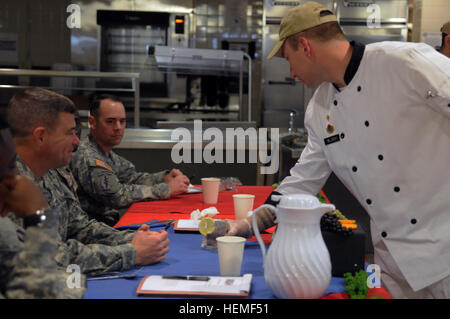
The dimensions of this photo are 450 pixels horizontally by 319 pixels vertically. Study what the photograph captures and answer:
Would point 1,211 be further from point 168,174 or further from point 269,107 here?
point 269,107

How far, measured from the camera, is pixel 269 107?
25.2 ft

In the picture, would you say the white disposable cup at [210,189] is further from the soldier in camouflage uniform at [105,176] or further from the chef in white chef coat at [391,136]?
the chef in white chef coat at [391,136]

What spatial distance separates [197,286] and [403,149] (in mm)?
929

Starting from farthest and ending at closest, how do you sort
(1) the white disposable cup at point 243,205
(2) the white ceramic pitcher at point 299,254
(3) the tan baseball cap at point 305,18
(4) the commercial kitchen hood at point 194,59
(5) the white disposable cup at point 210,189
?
(4) the commercial kitchen hood at point 194,59, (5) the white disposable cup at point 210,189, (1) the white disposable cup at point 243,205, (3) the tan baseball cap at point 305,18, (2) the white ceramic pitcher at point 299,254

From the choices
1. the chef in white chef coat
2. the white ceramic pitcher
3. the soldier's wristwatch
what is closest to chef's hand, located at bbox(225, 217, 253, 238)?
the chef in white chef coat

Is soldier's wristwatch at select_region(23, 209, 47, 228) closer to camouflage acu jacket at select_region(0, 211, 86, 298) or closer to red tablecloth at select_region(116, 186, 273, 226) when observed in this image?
camouflage acu jacket at select_region(0, 211, 86, 298)

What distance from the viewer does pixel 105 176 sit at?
2.88 meters

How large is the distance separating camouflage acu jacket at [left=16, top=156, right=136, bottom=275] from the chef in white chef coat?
1.55 feet

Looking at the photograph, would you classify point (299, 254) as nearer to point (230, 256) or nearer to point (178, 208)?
point (230, 256)

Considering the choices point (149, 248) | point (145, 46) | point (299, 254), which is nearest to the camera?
point (299, 254)

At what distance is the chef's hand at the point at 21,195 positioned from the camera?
3.43ft

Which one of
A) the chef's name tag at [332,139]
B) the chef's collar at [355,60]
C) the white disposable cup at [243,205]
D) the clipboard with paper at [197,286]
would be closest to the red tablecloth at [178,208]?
the white disposable cup at [243,205]

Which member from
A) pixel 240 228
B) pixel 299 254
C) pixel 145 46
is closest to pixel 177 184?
pixel 240 228

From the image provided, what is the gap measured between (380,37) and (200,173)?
14.1 feet
